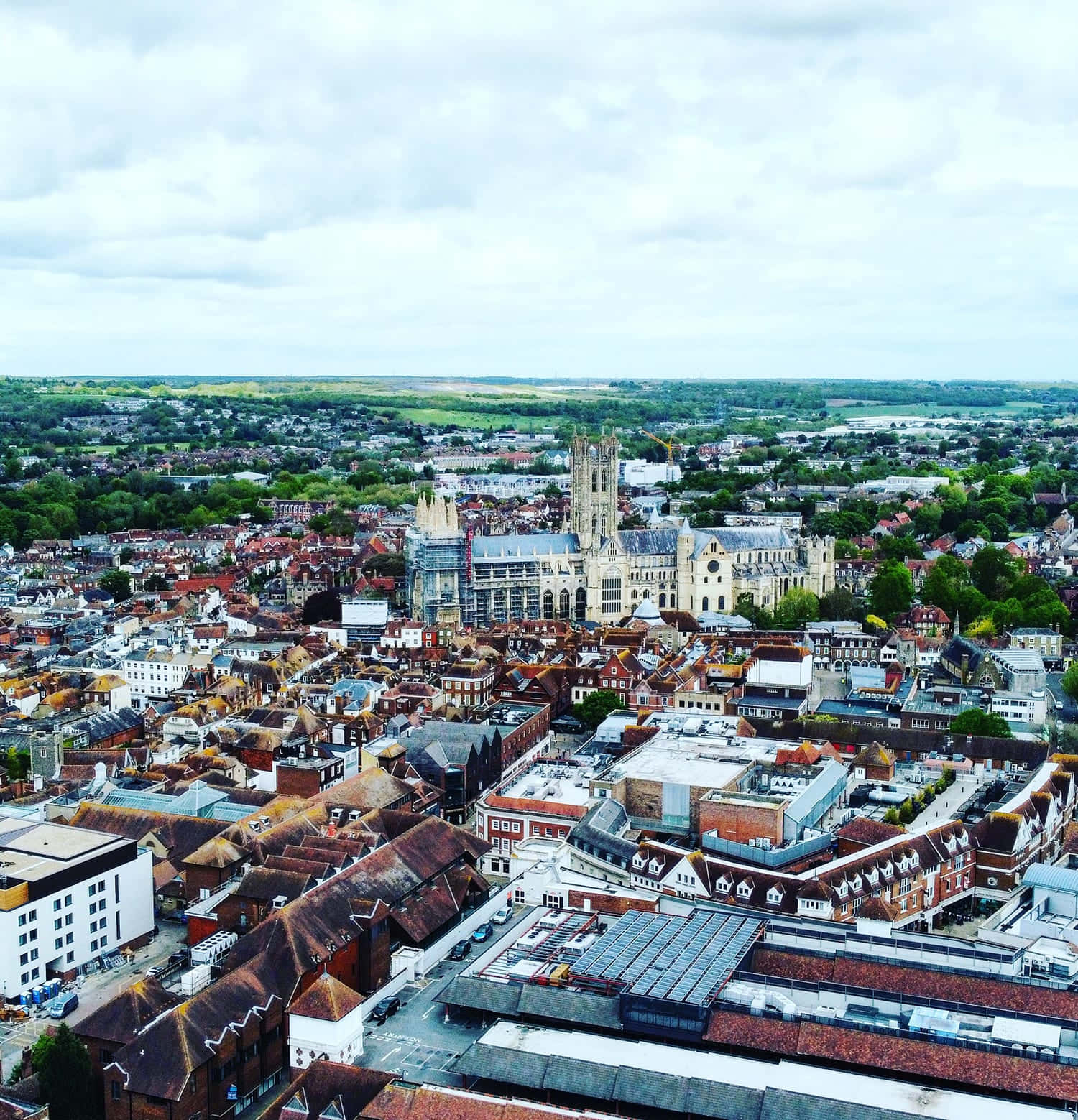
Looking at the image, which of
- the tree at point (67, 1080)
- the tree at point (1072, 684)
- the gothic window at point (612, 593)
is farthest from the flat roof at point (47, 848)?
the gothic window at point (612, 593)

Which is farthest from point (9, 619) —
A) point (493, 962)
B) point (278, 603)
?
point (493, 962)

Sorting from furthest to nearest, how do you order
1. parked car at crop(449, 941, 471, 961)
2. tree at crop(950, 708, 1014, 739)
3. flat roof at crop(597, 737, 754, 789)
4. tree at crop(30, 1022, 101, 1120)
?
tree at crop(950, 708, 1014, 739), flat roof at crop(597, 737, 754, 789), parked car at crop(449, 941, 471, 961), tree at crop(30, 1022, 101, 1120)

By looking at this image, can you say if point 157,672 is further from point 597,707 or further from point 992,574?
point 992,574

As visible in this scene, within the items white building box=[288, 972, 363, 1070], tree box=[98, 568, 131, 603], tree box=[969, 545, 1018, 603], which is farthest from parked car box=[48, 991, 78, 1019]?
tree box=[969, 545, 1018, 603]

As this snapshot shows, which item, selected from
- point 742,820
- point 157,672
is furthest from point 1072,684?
point 157,672

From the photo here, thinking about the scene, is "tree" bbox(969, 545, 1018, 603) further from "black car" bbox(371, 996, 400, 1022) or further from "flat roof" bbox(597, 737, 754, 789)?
"black car" bbox(371, 996, 400, 1022)
